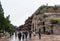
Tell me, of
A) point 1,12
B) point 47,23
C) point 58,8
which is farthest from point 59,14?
point 1,12

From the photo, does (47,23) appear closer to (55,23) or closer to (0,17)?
(55,23)

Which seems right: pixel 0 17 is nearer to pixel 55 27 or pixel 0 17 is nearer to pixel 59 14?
pixel 59 14

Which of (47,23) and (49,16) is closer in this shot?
(47,23)

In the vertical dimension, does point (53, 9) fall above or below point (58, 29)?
above

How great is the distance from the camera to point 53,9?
5184 centimetres

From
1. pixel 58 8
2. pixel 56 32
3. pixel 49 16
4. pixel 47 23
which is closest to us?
pixel 56 32

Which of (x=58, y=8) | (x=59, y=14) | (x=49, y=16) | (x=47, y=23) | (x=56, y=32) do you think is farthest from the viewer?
(x=58, y=8)

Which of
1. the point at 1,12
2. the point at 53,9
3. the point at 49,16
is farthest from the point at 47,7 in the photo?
the point at 1,12

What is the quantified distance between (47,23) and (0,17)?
585 inches

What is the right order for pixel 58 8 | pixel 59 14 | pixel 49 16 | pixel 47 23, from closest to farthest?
pixel 47 23, pixel 49 16, pixel 59 14, pixel 58 8

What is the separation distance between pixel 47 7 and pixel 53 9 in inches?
47.7

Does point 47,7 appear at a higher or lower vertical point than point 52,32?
higher

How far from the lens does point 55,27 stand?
125 ft

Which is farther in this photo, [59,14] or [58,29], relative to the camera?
[59,14]
